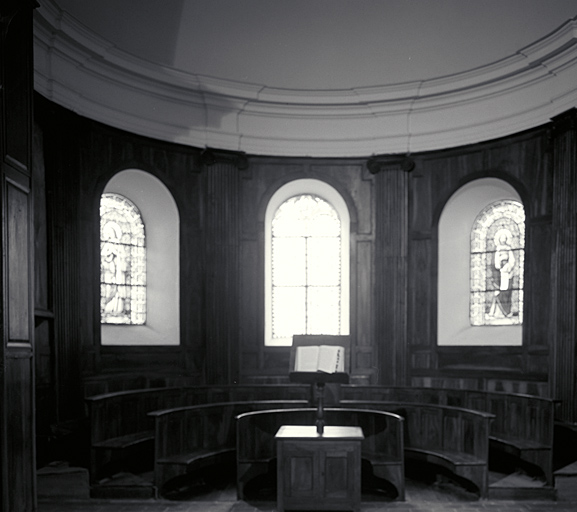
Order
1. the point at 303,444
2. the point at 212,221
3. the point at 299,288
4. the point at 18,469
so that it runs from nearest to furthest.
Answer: the point at 18,469 < the point at 303,444 < the point at 212,221 < the point at 299,288

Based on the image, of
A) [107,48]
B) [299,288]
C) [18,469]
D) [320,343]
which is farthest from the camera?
[299,288]

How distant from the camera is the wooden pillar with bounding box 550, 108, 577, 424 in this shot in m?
9.51

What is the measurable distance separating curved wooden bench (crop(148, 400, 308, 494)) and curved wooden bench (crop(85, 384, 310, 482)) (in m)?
0.51

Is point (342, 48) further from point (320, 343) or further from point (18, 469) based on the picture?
point (18, 469)

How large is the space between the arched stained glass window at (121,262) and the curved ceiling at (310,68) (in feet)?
4.40

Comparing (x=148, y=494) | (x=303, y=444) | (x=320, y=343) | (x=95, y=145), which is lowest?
(x=148, y=494)

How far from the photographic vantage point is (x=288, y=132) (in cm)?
1212

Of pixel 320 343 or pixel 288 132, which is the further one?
pixel 288 132

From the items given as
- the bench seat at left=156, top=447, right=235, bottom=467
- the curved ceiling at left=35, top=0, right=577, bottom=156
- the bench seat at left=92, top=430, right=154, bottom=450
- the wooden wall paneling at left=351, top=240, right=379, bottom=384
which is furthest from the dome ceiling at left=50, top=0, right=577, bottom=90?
the bench seat at left=156, top=447, right=235, bottom=467

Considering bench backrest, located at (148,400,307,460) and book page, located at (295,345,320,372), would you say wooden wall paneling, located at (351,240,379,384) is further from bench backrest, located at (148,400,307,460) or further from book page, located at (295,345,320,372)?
book page, located at (295,345,320,372)

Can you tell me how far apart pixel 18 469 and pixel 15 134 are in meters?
2.82

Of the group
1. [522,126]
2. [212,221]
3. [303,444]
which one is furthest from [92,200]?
[522,126]

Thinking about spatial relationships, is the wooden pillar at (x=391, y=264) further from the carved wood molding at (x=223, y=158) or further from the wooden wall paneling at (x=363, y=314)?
the carved wood molding at (x=223, y=158)

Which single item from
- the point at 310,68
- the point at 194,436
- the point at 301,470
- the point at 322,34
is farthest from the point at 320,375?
the point at 310,68
